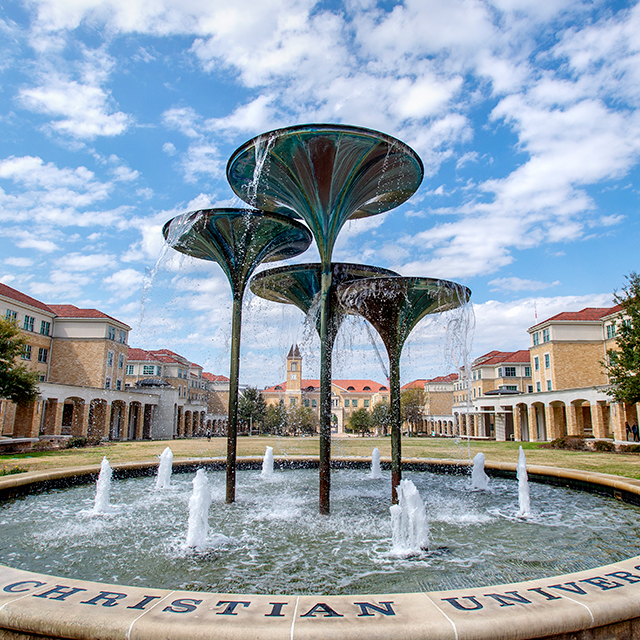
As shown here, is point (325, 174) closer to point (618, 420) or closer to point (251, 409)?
point (618, 420)

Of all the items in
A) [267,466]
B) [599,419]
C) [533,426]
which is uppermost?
[599,419]

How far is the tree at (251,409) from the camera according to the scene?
2405 inches

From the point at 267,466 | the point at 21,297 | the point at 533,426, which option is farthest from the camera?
the point at 533,426

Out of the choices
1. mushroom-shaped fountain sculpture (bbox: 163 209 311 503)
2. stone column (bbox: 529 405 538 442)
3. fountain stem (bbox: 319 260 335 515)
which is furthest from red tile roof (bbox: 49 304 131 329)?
fountain stem (bbox: 319 260 335 515)

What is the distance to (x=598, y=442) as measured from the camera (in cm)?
2577

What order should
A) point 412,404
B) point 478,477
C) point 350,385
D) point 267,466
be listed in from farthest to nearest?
point 350,385 < point 412,404 < point 267,466 < point 478,477

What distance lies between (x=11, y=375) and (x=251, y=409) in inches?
1554

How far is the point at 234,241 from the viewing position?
9.64 metres

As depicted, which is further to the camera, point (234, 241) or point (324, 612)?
point (234, 241)

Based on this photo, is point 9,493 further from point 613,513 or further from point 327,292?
point 613,513

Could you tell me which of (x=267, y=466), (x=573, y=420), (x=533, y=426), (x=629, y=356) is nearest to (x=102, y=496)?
(x=267, y=466)

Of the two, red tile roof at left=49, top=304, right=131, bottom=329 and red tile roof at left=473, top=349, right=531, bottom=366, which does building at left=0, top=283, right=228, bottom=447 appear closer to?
red tile roof at left=49, top=304, right=131, bottom=329

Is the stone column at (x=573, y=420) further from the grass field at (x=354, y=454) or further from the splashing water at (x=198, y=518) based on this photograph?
the splashing water at (x=198, y=518)

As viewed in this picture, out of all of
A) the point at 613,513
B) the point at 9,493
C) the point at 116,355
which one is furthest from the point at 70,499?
the point at 116,355
